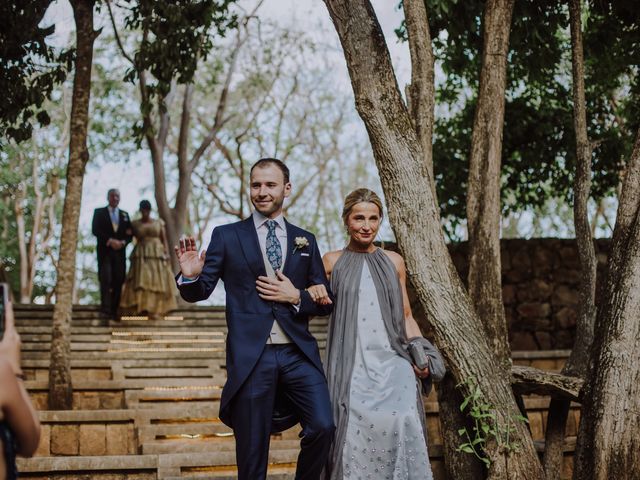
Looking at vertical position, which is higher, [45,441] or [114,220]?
[114,220]

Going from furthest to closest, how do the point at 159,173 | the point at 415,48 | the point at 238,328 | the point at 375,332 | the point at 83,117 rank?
1. the point at 159,173
2. the point at 83,117
3. the point at 415,48
4. the point at 375,332
5. the point at 238,328

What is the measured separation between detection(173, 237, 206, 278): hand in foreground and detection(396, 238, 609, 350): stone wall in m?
8.93

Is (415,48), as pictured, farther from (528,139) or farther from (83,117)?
(528,139)

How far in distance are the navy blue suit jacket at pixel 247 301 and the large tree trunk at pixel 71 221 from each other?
3933mm

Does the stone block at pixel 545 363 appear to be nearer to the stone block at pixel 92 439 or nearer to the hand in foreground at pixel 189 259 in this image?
the stone block at pixel 92 439

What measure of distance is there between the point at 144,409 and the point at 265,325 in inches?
128

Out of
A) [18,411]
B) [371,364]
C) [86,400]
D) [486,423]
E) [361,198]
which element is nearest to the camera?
[18,411]

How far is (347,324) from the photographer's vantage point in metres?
4.71

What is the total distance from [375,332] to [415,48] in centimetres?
238

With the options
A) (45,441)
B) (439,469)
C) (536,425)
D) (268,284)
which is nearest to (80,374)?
(45,441)

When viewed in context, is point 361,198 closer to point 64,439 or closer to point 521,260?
point 64,439

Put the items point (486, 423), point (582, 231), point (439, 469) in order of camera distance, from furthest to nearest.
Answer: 1. point (582, 231)
2. point (439, 469)
3. point (486, 423)

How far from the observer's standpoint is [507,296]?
12.6 meters

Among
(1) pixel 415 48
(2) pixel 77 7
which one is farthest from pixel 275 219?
(2) pixel 77 7
